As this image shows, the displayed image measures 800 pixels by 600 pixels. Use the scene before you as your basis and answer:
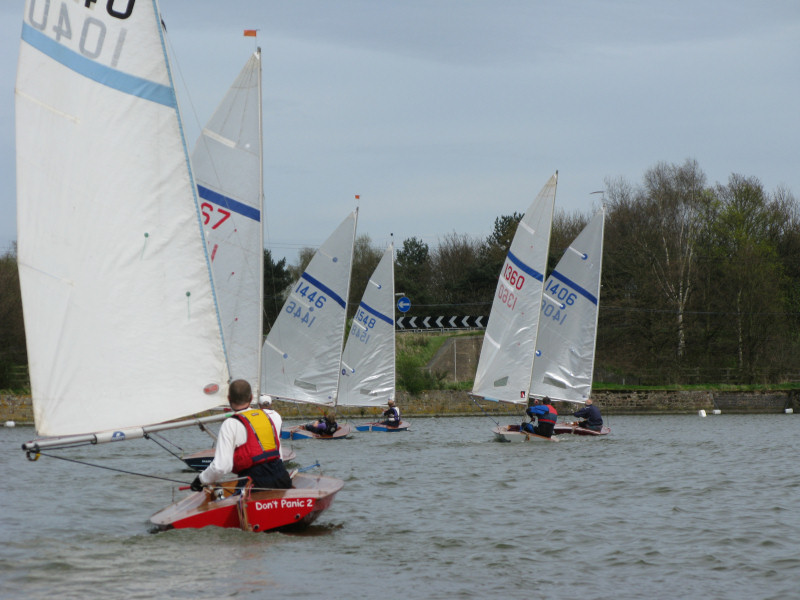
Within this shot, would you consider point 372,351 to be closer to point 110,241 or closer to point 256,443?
point 256,443

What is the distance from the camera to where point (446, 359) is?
156ft

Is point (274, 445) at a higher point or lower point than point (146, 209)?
lower

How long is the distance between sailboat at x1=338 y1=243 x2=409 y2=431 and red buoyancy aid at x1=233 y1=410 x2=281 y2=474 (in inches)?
747

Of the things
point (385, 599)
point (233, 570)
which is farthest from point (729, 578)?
point (233, 570)

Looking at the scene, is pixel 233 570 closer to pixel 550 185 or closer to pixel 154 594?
pixel 154 594

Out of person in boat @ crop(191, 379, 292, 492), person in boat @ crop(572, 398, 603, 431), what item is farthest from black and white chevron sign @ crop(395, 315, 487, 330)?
person in boat @ crop(191, 379, 292, 492)

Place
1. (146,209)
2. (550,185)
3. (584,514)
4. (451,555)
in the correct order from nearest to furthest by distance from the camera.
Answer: (146,209) → (451,555) → (584,514) → (550,185)

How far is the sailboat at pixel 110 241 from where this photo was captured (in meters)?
7.24

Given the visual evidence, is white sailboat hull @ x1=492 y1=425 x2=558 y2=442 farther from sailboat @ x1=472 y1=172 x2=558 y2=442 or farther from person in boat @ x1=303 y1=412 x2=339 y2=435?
person in boat @ x1=303 y1=412 x2=339 y2=435

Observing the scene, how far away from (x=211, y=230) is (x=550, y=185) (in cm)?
1103

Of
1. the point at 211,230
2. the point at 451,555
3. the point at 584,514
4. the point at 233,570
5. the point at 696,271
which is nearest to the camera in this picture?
the point at 233,570

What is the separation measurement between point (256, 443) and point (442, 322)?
51217mm

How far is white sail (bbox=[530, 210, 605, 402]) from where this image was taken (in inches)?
960

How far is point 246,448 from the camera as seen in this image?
796 cm
